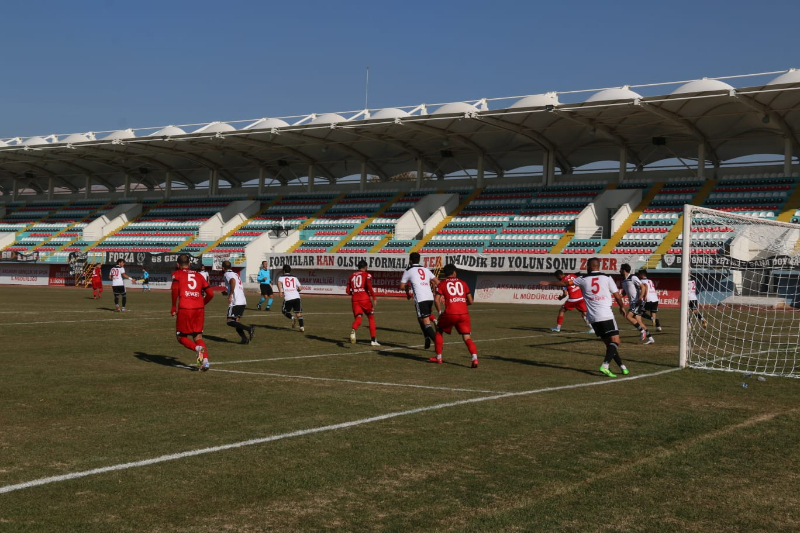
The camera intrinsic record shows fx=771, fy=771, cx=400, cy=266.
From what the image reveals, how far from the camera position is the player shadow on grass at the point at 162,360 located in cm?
1256

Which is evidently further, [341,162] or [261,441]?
[341,162]

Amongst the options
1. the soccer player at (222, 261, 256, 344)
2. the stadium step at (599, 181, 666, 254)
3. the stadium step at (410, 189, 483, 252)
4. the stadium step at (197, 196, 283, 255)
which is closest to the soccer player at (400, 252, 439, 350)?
the soccer player at (222, 261, 256, 344)

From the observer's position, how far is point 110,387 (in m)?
10.1

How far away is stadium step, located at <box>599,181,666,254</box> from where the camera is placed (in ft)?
134

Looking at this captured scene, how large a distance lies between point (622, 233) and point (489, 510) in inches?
1526

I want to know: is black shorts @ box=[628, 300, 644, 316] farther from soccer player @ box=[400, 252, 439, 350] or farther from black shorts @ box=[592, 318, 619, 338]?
black shorts @ box=[592, 318, 619, 338]

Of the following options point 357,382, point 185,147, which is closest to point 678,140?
point 185,147

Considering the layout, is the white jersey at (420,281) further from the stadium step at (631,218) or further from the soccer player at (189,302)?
the stadium step at (631,218)

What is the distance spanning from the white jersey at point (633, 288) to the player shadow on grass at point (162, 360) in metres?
11.6

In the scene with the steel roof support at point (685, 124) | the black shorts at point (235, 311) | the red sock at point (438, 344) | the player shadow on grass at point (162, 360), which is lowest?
the player shadow on grass at point (162, 360)

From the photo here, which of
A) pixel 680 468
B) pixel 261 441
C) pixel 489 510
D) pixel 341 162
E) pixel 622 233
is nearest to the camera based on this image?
pixel 489 510

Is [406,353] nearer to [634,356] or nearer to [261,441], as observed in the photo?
[634,356]

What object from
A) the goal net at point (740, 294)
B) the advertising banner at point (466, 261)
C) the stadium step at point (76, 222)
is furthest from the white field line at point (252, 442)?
the stadium step at point (76, 222)

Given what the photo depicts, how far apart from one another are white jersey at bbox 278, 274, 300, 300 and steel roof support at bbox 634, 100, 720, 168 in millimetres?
24266
